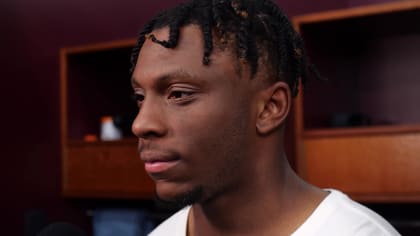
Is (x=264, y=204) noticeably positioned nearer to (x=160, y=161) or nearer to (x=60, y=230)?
(x=160, y=161)

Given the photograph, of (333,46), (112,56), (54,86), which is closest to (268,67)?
(333,46)

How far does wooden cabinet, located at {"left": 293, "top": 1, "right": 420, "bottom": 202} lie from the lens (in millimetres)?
1813

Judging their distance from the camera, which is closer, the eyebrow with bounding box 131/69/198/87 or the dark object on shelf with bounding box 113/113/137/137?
the eyebrow with bounding box 131/69/198/87

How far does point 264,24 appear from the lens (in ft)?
2.91

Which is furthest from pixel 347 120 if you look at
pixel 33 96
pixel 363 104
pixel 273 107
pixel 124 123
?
pixel 33 96

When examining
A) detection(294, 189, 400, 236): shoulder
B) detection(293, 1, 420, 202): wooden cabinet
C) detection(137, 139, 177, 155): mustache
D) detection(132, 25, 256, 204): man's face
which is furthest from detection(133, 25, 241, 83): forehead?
detection(293, 1, 420, 202): wooden cabinet

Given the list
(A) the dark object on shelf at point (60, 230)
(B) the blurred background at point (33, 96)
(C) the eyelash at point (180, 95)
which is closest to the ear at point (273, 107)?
(C) the eyelash at point (180, 95)

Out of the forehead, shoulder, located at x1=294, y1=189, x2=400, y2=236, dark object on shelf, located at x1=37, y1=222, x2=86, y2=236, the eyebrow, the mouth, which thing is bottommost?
dark object on shelf, located at x1=37, y1=222, x2=86, y2=236

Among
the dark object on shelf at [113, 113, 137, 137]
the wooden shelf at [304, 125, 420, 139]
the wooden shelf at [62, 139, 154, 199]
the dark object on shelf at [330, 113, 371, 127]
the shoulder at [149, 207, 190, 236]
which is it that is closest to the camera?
the shoulder at [149, 207, 190, 236]

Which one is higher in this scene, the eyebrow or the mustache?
the eyebrow

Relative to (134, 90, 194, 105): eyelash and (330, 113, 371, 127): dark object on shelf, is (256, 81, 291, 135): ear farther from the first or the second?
(330, 113, 371, 127): dark object on shelf

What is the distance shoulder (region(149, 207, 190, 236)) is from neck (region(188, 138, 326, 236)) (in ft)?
0.46

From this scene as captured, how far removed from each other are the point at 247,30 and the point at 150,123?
215mm

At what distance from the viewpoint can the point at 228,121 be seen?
2.70 feet
